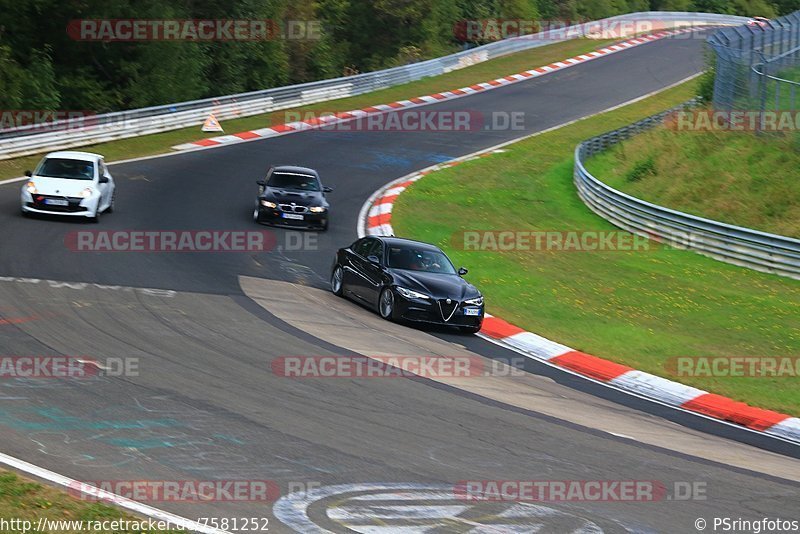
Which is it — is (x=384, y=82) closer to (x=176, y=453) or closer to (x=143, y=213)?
(x=143, y=213)

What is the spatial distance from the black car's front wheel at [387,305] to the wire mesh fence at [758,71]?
13.9 metres

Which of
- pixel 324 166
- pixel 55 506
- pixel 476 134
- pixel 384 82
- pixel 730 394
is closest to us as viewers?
pixel 55 506

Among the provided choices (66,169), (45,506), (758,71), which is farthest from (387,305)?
(758,71)

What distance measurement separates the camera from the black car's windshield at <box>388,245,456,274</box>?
1853 cm

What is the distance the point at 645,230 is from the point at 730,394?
11646mm

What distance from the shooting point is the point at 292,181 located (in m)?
25.4

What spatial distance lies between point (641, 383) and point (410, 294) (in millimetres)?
3961

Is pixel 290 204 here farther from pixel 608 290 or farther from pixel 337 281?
pixel 608 290

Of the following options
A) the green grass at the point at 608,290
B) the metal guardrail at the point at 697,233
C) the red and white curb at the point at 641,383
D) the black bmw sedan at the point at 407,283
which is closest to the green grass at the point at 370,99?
the green grass at the point at 608,290

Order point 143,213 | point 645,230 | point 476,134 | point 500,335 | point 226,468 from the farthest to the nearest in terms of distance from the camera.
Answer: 1. point 476,134
2. point 645,230
3. point 143,213
4. point 500,335
5. point 226,468

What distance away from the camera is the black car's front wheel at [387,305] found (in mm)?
17609

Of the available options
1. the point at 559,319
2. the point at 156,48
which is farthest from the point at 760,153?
the point at 156,48

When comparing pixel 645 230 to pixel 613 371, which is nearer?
pixel 613 371

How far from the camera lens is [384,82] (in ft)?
152
